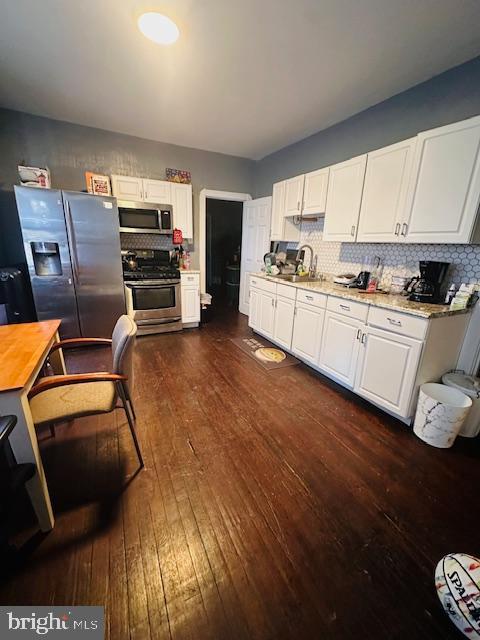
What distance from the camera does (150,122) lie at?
3.30m

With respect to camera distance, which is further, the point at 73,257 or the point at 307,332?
the point at 73,257

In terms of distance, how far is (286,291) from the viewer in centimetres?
320

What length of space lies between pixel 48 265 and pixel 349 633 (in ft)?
12.7

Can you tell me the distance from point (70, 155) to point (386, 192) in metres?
3.90

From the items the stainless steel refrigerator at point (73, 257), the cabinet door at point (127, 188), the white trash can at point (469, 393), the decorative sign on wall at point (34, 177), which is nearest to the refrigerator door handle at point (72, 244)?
the stainless steel refrigerator at point (73, 257)

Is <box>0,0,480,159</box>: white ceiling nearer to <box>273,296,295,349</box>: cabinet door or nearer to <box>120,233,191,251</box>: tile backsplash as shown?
<box>120,233,191,251</box>: tile backsplash

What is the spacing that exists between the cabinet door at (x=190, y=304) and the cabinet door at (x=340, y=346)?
2.15 m

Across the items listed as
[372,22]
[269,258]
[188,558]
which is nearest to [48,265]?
[269,258]

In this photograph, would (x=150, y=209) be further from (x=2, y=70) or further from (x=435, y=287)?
(x=435, y=287)

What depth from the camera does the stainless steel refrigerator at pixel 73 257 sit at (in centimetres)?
294

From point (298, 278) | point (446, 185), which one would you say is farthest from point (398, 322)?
point (298, 278)

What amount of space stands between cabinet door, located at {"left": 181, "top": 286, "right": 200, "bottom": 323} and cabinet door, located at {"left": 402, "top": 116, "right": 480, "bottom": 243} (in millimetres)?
2874

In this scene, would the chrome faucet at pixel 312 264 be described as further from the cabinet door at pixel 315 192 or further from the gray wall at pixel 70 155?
the gray wall at pixel 70 155

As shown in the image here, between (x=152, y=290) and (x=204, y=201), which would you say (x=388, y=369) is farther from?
(x=204, y=201)
